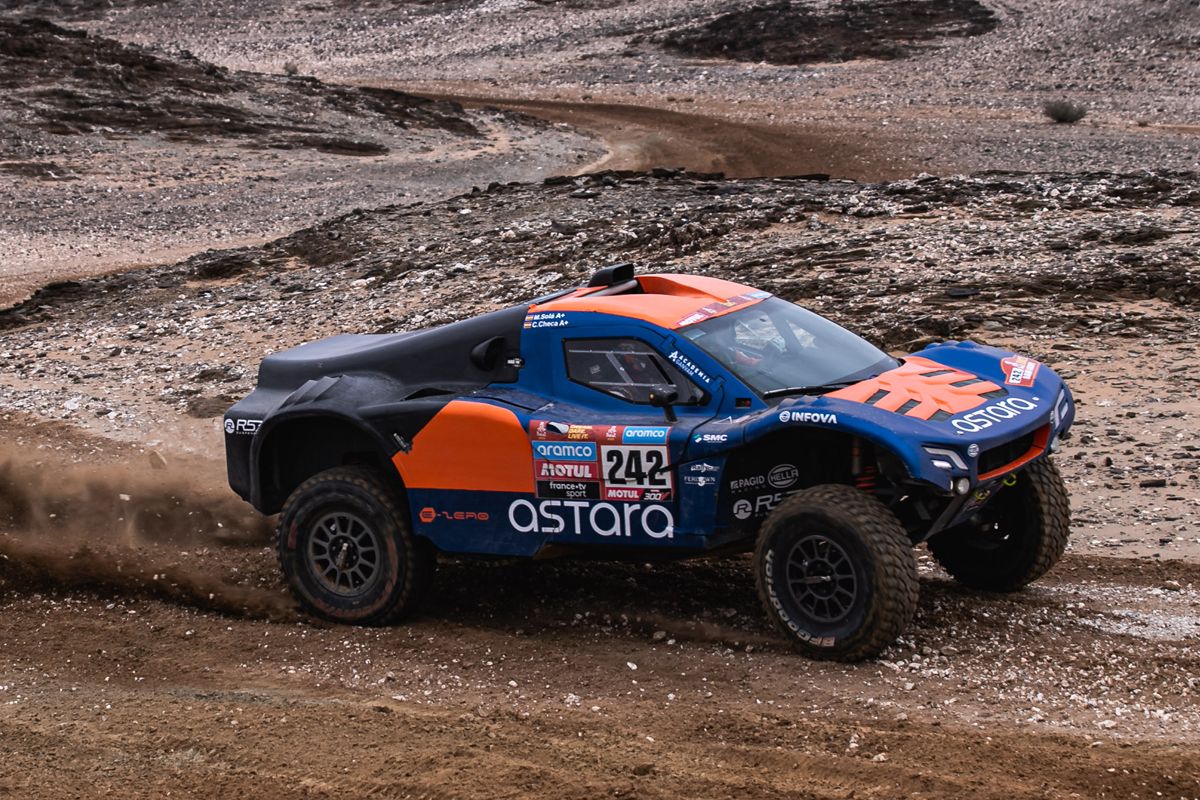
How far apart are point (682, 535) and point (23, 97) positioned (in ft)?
106

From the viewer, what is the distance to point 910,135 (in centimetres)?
3384

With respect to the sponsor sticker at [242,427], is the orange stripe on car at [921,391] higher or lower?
higher

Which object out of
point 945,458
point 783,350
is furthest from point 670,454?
point 945,458

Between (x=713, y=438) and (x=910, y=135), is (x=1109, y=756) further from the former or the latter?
(x=910, y=135)

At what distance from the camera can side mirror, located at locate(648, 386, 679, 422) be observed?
7.40 meters

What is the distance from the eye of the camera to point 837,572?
271 inches

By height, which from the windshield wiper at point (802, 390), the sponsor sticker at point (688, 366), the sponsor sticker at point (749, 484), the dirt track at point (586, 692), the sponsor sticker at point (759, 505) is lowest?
the dirt track at point (586, 692)

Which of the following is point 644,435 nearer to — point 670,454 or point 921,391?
point 670,454

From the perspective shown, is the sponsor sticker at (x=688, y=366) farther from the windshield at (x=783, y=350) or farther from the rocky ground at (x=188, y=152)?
the rocky ground at (x=188, y=152)

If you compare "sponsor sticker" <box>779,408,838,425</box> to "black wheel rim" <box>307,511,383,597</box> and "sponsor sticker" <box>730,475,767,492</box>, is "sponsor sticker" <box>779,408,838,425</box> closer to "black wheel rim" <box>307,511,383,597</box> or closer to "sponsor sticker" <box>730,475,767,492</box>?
"sponsor sticker" <box>730,475,767,492</box>

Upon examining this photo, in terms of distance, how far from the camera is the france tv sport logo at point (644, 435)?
7266mm

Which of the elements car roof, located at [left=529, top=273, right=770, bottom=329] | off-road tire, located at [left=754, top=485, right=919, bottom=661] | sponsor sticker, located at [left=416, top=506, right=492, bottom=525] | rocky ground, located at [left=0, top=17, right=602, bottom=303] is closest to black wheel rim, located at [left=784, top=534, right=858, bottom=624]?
off-road tire, located at [left=754, top=485, right=919, bottom=661]

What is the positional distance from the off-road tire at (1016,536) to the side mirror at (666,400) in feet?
6.28

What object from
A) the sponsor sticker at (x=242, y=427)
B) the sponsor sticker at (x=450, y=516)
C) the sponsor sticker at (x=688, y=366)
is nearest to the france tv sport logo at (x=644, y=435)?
the sponsor sticker at (x=688, y=366)
